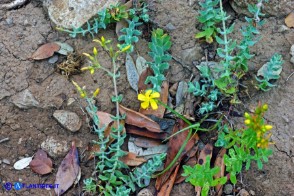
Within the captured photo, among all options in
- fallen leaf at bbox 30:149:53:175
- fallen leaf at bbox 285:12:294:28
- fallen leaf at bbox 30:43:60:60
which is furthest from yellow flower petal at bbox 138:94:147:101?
fallen leaf at bbox 285:12:294:28

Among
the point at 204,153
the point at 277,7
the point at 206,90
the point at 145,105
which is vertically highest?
the point at 277,7

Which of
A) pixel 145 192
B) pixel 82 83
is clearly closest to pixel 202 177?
pixel 145 192

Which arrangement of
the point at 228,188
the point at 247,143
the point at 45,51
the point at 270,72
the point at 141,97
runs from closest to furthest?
the point at 247,143 → the point at 141,97 → the point at 228,188 → the point at 270,72 → the point at 45,51

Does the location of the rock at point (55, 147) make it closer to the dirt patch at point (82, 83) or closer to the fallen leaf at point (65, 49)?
the dirt patch at point (82, 83)

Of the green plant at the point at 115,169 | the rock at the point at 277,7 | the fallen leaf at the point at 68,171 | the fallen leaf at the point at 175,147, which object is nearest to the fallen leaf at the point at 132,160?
the green plant at the point at 115,169

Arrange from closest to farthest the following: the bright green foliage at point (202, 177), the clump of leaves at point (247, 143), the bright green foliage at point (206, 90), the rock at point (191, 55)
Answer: the clump of leaves at point (247, 143), the bright green foliage at point (202, 177), the bright green foliage at point (206, 90), the rock at point (191, 55)

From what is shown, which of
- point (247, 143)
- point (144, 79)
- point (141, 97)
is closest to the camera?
point (247, 143)

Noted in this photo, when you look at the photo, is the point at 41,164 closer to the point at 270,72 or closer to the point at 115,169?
the point at 115,169
